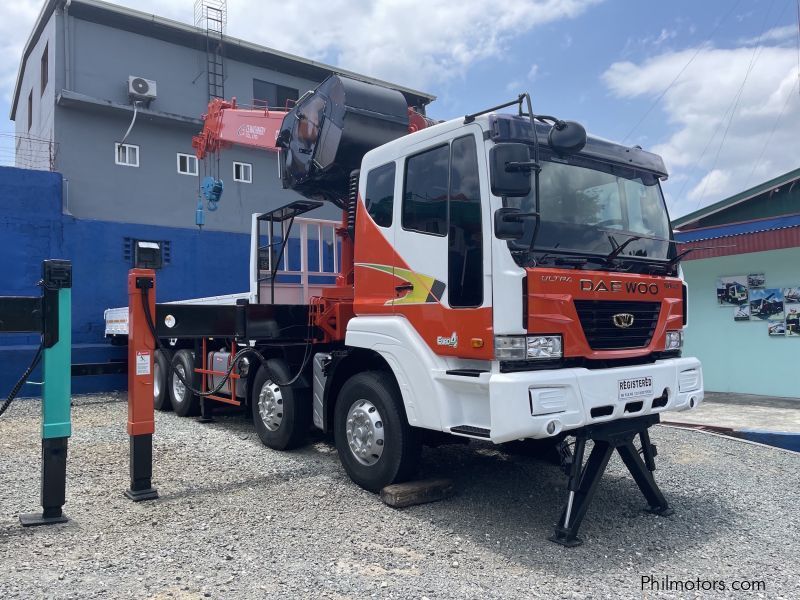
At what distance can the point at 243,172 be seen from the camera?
2491cm

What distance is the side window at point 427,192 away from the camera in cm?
482

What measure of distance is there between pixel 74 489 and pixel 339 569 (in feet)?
9.47

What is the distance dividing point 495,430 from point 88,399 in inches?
370

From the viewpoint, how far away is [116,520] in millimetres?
4762

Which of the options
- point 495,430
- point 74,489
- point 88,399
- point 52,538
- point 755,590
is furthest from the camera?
point 88,399

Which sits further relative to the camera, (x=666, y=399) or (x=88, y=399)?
(x=88, y=399)

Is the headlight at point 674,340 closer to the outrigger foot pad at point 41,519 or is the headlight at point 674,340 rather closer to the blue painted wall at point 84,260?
the outrigger foot pad at point 41,519

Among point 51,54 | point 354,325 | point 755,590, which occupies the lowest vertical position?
point 755,590

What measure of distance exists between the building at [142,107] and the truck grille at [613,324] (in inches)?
796

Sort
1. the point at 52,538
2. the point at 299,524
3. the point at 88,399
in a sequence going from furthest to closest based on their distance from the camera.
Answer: the point at 88,399 → the point at 299,524 → the point at 52,538

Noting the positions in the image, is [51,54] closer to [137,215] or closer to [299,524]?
[137,215]

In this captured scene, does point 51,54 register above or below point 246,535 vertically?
above

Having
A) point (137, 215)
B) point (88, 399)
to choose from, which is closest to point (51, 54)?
point (137, 215)

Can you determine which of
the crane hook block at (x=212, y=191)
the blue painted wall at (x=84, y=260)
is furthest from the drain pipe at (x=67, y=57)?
the blue painted wall at (x=84, y=260)
